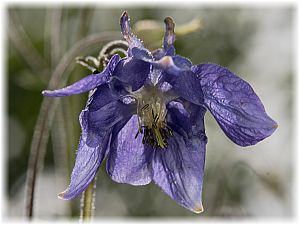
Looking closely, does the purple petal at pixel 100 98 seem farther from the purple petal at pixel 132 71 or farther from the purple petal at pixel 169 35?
the purple petal at pixel 169 35

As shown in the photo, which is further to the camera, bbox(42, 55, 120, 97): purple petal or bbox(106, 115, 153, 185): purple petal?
bbox(106, 115, 153, 185): purple petal

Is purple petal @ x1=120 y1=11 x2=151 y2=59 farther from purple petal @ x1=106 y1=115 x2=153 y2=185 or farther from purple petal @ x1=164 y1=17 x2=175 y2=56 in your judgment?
purple petal @ x1=106 y1=115 x2=153 y2=185

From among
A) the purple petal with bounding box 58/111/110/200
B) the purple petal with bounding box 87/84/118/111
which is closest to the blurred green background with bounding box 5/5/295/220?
the purple petal with bounding box 87/84/118/111

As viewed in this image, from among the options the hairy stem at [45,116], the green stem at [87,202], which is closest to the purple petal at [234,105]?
the green stem at [87,202]

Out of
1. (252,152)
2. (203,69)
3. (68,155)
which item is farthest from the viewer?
(252,152)

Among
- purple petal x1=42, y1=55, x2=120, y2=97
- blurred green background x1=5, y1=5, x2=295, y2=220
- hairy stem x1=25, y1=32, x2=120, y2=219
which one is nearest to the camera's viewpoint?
purple petal x1=42, y1=55, x2=120, y2=97

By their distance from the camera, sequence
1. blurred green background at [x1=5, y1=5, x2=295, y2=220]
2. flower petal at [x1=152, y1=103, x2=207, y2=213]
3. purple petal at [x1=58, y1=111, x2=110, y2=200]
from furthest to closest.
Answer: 1. blurred green background at [x1=5, y1=5, x2=295, y2=220]
2. flower petal at [x1=152, y1=103, x2=207, y2=213]
3. purple petal at [x1=58, y1=111, x2=110, y2=200]

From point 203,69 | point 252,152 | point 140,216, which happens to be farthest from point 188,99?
point 140,216

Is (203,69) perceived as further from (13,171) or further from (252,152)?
(13,171)
